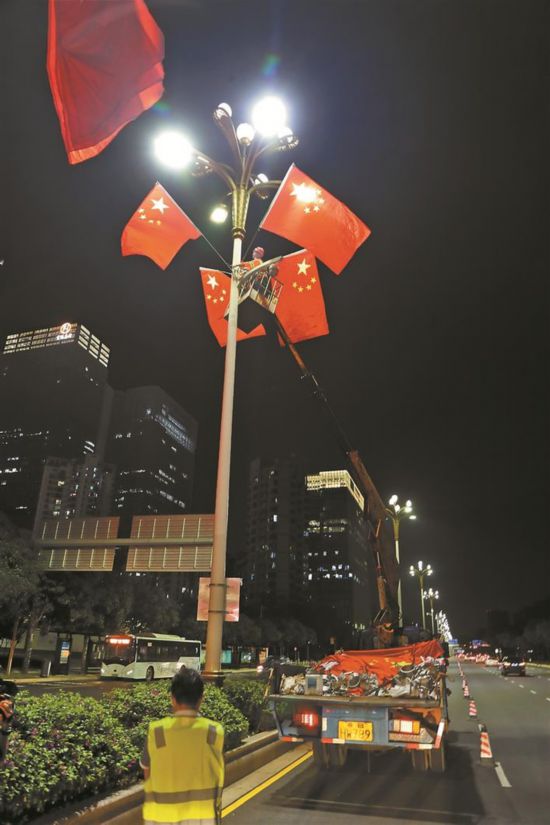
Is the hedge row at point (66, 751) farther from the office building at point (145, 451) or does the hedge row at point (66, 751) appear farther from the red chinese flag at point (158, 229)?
the office building at point (145, 451)

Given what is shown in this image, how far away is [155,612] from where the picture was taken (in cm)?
5541

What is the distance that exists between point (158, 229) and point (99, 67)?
454 centimetres

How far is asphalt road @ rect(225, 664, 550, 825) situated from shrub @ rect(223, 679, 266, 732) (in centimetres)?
154

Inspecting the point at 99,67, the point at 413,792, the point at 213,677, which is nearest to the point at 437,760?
the point at 413,792

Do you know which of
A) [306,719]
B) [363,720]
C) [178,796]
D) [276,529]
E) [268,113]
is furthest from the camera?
[276,529]

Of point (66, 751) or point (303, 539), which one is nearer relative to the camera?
point (66, 751)

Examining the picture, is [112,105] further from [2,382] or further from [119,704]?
[2,382]

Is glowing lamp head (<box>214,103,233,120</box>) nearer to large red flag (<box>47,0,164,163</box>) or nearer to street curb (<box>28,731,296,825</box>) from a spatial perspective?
large red flag (<box>47,0,164,163</box>)

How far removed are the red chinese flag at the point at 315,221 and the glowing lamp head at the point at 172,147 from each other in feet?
6.57

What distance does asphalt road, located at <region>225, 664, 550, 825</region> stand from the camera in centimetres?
704

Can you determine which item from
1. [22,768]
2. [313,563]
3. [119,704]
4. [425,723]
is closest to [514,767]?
[425,723]

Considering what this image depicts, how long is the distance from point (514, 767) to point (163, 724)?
9.18m

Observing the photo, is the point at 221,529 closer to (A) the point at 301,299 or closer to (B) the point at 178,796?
(A) the point at 301,299

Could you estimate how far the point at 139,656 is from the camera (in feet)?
130
